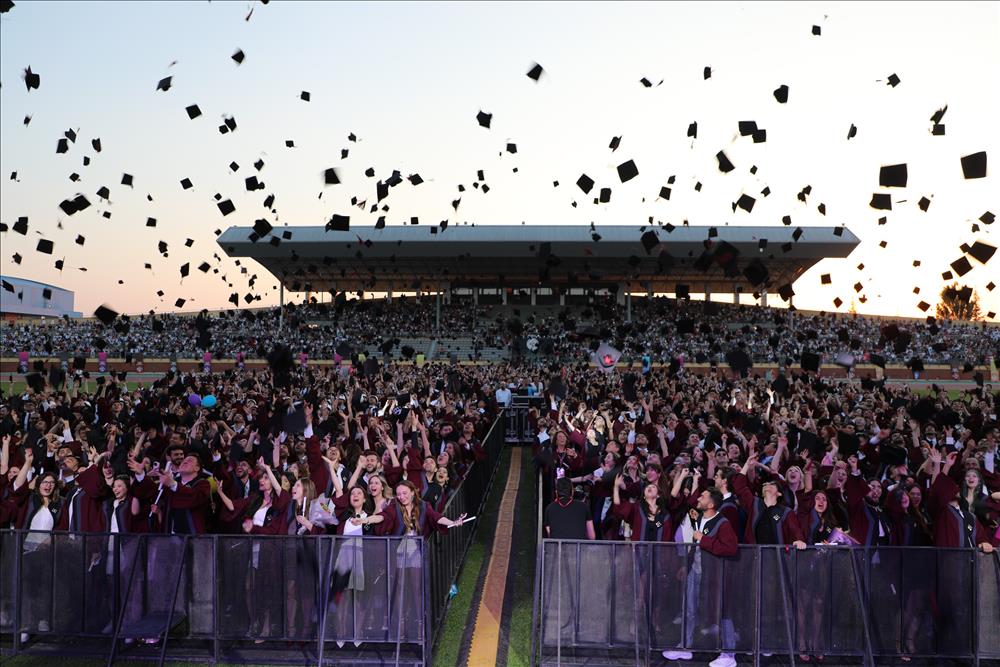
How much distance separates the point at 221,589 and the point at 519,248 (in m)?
50.3

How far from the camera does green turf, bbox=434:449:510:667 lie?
20.4 feet

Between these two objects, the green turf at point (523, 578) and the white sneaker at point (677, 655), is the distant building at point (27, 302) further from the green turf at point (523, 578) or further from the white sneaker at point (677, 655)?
the white sneaker at point (677, 655)

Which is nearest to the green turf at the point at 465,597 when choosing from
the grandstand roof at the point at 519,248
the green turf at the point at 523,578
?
the green turf at the point at 523,578

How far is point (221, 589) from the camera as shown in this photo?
577 cm

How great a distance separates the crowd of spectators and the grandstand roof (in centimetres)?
369

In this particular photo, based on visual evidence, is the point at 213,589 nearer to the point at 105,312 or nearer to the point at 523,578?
the point at 523,578

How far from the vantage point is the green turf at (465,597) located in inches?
245

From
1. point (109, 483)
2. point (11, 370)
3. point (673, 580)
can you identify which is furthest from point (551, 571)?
point (11, 370)

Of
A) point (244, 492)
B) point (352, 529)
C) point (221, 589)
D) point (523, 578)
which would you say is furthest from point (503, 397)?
point (221, 589)

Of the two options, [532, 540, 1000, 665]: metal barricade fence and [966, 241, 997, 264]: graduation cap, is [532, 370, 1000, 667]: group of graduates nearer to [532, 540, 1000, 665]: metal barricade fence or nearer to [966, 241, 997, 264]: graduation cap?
[532, 540, 1000, 665]: metal barricade fence

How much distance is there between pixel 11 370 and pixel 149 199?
3679cm

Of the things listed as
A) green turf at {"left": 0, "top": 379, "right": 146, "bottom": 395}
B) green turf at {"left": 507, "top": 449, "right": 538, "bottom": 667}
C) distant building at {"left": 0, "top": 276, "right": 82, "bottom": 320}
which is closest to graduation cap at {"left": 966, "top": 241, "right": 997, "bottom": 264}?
green turf at {"left": 507, "top": 449, "right": 538, "bottom": 667}

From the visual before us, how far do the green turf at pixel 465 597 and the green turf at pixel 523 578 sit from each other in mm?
363

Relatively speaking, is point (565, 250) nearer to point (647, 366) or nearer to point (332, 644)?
point (647, 366)
